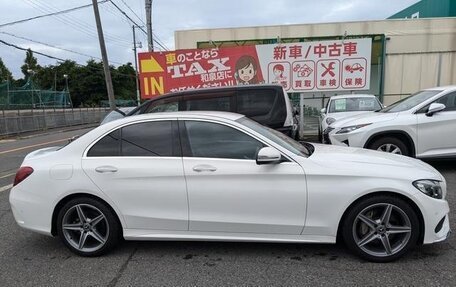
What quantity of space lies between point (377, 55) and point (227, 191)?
68.6 ft

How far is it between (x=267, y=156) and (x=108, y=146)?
5.49 feet

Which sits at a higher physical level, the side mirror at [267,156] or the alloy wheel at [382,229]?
the side mirror at [267,156]

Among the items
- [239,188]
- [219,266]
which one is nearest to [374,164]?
[239,188]

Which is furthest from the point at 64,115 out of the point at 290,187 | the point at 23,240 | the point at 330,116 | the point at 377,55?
the point at 290,187

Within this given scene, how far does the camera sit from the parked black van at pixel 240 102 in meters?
7.20

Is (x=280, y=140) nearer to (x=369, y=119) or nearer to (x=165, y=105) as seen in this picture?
(x=165, y=105)

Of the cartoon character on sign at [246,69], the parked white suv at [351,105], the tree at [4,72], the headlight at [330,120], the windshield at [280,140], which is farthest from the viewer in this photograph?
the tree at [4,72]

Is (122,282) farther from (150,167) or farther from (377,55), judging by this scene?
(377,55)

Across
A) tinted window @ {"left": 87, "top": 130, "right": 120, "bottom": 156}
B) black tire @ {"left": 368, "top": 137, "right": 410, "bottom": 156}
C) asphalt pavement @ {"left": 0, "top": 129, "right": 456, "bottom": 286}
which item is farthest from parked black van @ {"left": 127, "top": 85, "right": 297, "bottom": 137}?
asphalt pavement @ {"left": 0, "top": 129, "right": 456, "bottom": 286}

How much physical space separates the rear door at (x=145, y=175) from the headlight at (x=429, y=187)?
7.21 ft

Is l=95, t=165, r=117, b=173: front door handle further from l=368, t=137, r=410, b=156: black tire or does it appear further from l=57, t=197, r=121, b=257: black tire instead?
l=368, t=137, r=410, b=156: black tire

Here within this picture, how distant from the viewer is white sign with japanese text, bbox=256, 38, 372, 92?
11898 millimetres

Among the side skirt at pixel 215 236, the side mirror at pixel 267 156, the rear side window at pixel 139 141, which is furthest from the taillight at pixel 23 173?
the side mirror at pixel 267 156

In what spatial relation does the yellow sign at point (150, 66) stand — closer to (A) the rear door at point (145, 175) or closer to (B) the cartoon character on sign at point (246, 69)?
(B) the cartoon character on sign at point (246, 69)
